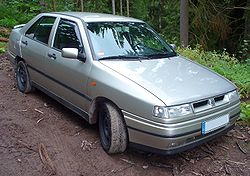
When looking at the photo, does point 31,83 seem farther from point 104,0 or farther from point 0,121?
point 104,0

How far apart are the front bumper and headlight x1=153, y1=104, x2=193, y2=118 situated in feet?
0.31

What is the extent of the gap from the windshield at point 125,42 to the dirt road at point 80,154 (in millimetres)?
1236

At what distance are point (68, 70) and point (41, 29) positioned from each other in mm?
1483

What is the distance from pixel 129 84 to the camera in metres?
3.65

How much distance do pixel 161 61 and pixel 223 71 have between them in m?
2.98

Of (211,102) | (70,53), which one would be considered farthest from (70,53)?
(211,102)

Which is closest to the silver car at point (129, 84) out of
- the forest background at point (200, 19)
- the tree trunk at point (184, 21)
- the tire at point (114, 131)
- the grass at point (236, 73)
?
the tire at point (114, 131)

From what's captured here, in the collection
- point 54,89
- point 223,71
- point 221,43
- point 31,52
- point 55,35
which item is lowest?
point 221,43

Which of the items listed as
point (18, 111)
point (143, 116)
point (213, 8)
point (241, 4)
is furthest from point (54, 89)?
point (241, 4)

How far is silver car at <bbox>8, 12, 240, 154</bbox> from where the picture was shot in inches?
135

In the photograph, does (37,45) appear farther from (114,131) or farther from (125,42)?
(114,131)

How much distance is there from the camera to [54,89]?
4.97 meters

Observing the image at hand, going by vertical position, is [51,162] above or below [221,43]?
above

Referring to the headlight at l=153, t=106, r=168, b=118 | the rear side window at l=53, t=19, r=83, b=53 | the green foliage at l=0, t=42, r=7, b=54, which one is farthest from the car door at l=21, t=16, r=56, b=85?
the green foliage at l=0, t=42, r=7, b=54
